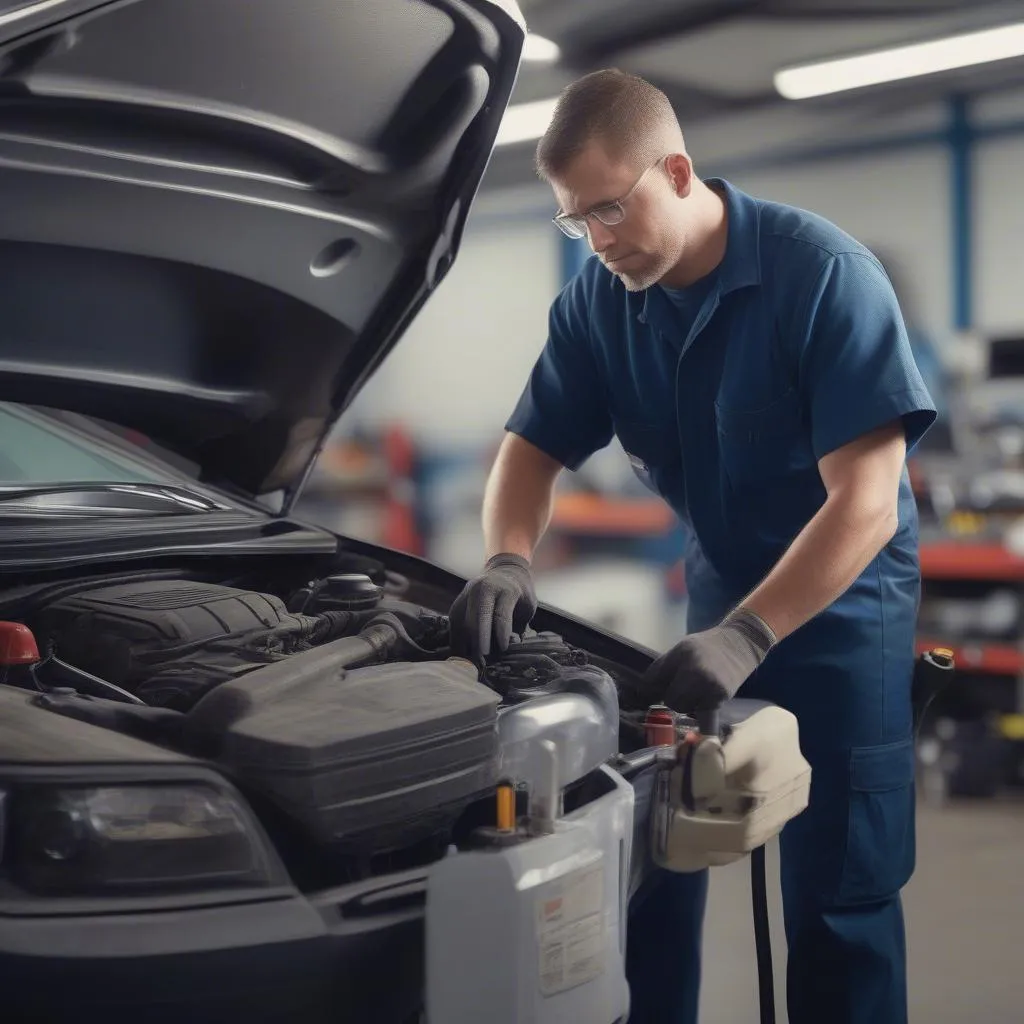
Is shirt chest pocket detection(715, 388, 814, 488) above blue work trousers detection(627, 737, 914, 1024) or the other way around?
above

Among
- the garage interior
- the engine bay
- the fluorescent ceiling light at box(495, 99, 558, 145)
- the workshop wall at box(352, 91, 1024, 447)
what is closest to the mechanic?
the engine bay

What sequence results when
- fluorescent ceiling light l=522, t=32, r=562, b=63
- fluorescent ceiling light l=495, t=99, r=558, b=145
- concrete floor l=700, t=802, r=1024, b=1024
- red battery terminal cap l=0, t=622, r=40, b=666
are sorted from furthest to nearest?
fluorescent ceiling light l=495, t=99, r=558, b=145 → fluorescent ceiling light l=522, t=32, r=562, b=63 → concrete floor l=700, t=802, r=1024, b=1024 → red battery terminal cap l=0, t=622, r=40, b=666

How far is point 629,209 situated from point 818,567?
52 cm

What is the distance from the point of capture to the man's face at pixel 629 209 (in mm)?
1502

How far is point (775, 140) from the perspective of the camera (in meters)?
7.04

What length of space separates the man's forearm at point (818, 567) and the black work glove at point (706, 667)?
0.14ft

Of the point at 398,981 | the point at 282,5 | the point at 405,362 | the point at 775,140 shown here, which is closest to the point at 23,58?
the point at 282,5

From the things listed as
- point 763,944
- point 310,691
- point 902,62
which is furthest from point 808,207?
point 310,691

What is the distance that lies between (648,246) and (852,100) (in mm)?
5292

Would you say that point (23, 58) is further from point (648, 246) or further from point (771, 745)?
point (771, 745)

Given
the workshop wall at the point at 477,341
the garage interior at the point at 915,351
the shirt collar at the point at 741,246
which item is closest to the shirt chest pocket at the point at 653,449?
the shirt collar at the point at 741,246

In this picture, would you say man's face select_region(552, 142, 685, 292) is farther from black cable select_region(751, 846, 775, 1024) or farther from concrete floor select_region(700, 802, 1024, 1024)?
concrete floor select_region(700, 802, 1024, 1024)

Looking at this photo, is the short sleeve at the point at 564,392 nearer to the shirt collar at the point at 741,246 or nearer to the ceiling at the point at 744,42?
the shirt collar at the point at 741,246

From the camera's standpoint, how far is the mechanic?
1.47 metres
